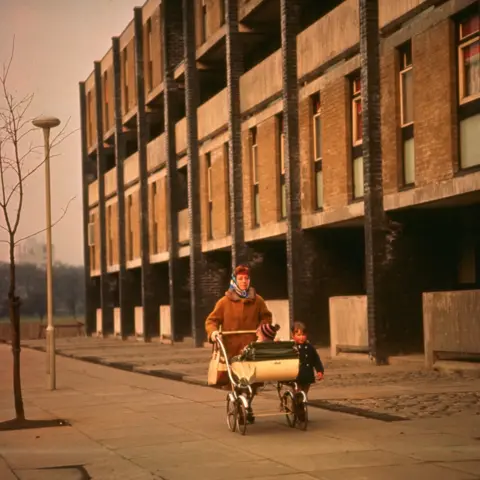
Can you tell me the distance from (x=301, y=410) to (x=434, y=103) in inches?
505

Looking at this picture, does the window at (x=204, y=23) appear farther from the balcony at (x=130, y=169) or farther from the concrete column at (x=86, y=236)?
the concrete column at (x=86, y=236)

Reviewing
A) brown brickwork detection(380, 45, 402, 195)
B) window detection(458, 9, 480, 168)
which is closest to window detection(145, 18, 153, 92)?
brown brickwork detection(380, 45, 402, 195)

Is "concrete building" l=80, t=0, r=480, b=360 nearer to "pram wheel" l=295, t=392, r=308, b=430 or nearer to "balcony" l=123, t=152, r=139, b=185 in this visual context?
"balcony" l=123, t=152, r=139, b=185

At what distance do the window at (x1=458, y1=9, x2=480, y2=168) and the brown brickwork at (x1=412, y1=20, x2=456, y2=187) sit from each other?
0.69 feet

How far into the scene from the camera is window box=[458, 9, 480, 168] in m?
23.4

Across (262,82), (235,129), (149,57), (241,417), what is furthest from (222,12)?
(241,417)

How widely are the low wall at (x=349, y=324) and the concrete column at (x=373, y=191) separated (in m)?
0.70

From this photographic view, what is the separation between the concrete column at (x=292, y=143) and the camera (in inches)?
1286

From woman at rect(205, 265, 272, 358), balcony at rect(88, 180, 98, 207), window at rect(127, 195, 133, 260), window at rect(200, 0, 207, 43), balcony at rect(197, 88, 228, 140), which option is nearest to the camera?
woman at rect(205, 265, 272, 358)

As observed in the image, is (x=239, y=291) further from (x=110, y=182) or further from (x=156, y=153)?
(x=110, y=182)

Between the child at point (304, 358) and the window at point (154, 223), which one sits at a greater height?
the window at point (154, 223)

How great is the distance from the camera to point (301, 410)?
13445 mm

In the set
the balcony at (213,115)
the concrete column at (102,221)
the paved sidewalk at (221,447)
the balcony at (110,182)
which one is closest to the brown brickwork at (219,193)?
the balcony at (213,115)

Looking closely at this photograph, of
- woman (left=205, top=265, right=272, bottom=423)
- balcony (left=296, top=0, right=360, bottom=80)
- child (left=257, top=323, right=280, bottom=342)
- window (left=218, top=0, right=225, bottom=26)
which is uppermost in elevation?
window (left=218, top=0, right=225, bottom=26)
